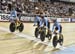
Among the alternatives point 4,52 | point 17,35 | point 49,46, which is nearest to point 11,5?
point 17,35

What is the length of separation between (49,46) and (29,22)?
31.1ft

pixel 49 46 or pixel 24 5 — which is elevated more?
pixel 24 5

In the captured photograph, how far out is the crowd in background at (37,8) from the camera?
19.2 m

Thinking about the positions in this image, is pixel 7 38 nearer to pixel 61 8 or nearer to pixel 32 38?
pixel 32 38

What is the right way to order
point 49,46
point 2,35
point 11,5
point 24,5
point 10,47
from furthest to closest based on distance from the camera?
point 24,5 < point 11,5 < point 2,35 < point 49,46 < point 10,47

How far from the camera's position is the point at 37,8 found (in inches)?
866

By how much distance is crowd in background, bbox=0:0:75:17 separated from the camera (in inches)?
758

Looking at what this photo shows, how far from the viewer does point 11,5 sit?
19.4 m

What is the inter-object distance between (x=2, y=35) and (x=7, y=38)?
29.0 inches

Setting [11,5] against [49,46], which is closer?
[49,46]

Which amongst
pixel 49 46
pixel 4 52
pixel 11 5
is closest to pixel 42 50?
pixel 49 46

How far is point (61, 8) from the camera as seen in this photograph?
2870 centimetres

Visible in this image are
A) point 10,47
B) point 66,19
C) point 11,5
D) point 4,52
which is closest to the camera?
point 4,52

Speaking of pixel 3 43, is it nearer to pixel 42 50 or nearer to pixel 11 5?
pixel 42 50
